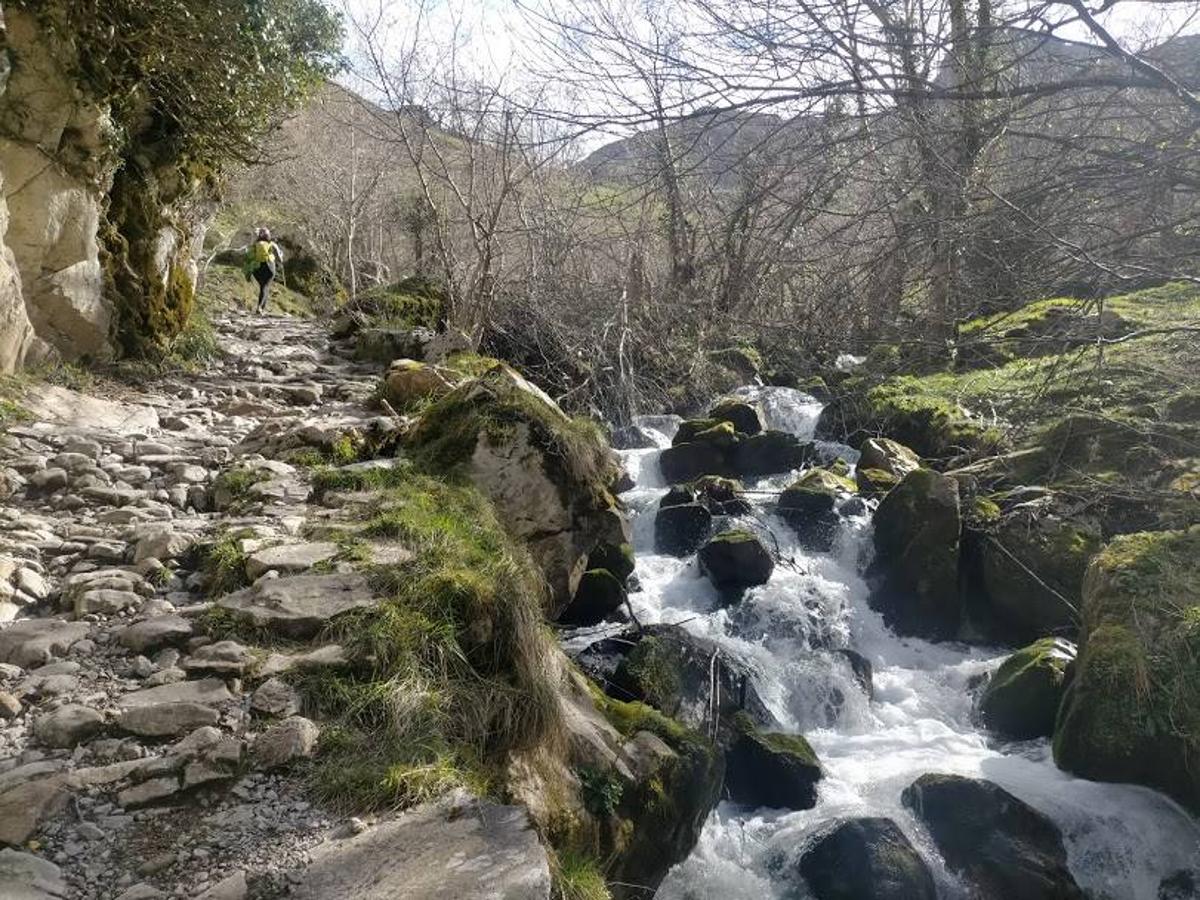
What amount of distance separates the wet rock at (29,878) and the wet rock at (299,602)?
1169 millimetres

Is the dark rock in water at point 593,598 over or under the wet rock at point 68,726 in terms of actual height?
under

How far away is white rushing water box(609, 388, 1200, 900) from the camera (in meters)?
5.10

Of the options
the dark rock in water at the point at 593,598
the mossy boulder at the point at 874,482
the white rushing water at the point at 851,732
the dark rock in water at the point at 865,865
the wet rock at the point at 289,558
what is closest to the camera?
the wet rock at the point at 289,558

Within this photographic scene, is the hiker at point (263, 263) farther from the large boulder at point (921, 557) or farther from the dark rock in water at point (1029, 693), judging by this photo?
the dark rock in water at point (1029, 693)

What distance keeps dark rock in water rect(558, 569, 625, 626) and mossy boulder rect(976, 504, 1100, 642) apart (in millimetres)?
3698

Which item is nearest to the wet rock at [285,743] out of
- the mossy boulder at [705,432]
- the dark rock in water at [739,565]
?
the dark rock in water at [739,565]

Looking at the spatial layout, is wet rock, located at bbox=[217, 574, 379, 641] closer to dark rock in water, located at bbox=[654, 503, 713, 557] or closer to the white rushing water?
the white rushing water

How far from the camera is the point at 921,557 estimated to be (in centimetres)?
862

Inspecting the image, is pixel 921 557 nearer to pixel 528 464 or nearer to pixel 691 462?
pixel 691 462

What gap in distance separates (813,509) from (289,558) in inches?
277

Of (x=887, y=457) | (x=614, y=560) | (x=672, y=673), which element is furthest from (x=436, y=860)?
(x=887, y=457)

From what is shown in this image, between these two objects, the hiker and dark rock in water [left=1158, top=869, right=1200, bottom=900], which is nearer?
dark rock in water [left=1158, top=869, right=1200, bottom=900]

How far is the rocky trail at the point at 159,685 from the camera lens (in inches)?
91.4

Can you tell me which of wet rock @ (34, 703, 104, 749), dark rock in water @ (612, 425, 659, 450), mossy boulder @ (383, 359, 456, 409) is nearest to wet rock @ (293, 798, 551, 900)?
wet rock @ (34, 703, 104, 749)
